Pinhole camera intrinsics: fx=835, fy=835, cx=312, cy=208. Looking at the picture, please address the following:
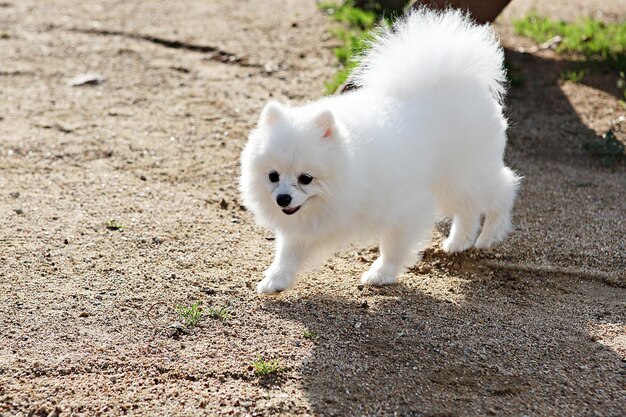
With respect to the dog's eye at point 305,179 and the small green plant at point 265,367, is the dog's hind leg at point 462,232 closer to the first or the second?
the dog's eye at point 305,179

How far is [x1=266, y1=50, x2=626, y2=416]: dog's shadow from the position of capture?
12.3 ft

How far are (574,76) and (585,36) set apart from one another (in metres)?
1.15

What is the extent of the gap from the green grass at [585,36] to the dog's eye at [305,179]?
204 inches

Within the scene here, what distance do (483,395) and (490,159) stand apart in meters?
1.85

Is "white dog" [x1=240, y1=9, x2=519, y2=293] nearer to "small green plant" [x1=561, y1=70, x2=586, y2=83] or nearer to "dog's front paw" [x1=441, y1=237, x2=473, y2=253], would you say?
"dog's front paw" [x1=441, y1=237, x2=473, y2=253]

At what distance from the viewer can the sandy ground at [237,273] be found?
12.4 ft

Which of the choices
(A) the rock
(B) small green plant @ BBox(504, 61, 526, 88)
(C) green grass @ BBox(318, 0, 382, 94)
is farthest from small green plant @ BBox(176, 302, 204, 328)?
(B) small green plant @ BBox(504, 61, 526, 88)

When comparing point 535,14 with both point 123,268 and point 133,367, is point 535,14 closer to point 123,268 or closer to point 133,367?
point 123,268

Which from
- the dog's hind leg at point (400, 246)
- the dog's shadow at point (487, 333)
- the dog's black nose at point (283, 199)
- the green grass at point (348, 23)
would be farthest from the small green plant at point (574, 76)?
the dog's black nose at point (283, 199)

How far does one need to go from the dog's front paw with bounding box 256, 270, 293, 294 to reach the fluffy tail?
50.0 inches

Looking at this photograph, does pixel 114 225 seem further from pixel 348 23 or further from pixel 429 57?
pixel 348 23

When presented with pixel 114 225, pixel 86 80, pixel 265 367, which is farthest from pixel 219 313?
pixel 86 80

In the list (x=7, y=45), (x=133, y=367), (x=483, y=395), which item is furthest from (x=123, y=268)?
(x=7, y=45)

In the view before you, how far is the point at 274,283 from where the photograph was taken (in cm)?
465
